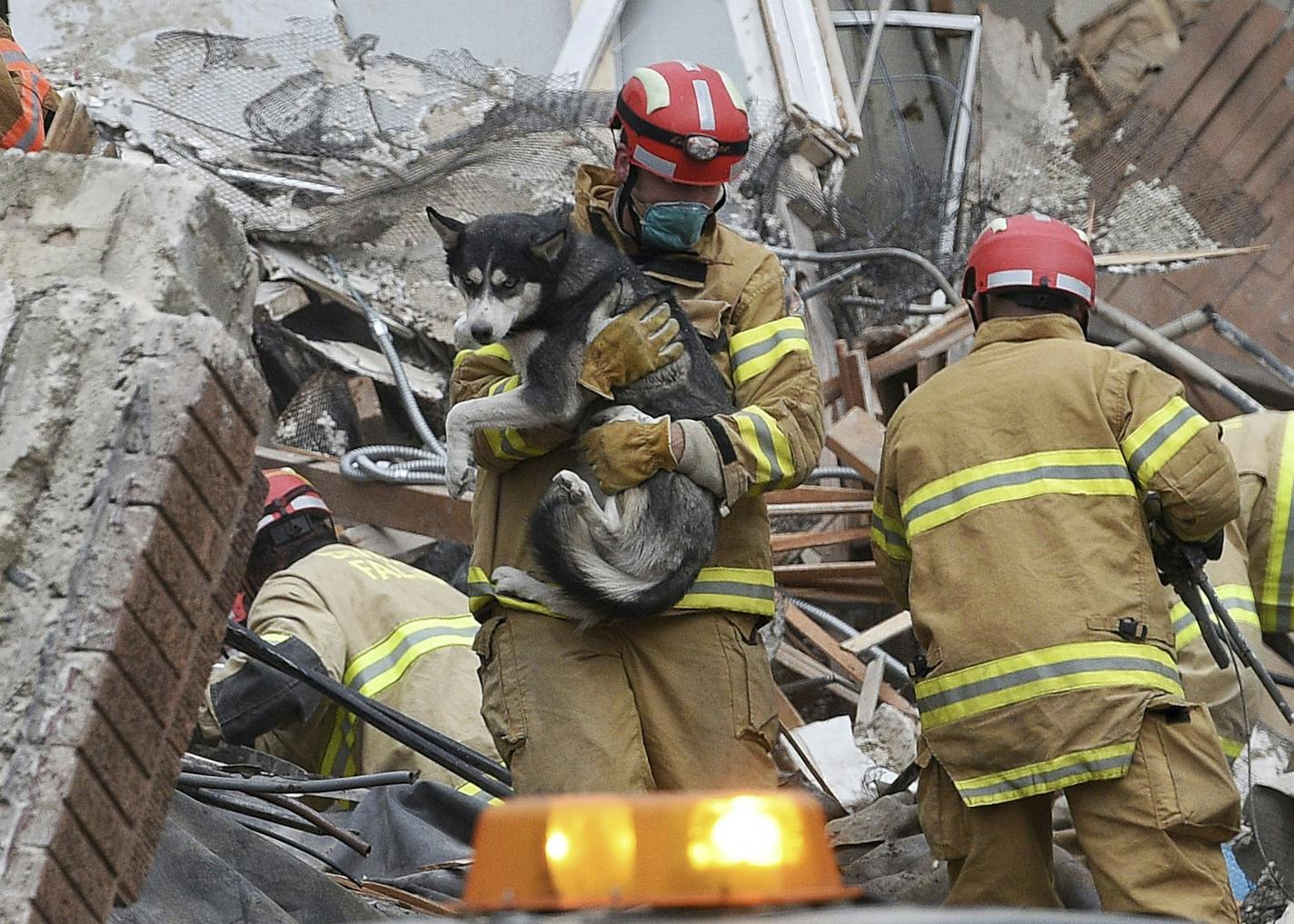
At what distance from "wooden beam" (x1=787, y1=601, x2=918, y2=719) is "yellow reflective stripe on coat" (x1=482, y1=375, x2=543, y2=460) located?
3.58 metres

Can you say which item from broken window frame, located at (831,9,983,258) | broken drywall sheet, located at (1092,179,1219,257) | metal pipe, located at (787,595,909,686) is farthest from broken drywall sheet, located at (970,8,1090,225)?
metal pipe, located at (787,595,909,686)

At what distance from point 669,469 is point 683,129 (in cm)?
85

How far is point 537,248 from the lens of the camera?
12.8 feet

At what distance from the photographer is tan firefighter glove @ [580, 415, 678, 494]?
3.70m

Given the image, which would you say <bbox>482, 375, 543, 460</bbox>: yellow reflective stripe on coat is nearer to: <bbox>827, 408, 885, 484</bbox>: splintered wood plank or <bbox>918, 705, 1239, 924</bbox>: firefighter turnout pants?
<bbox>918, 705, 1239, 924</bbox>: firefighter turnout pants

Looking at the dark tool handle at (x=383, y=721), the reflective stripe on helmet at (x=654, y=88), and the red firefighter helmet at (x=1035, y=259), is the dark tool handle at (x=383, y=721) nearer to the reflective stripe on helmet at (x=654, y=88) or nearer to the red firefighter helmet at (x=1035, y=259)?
the reflective stripe on helmet at (x=654, y=88)

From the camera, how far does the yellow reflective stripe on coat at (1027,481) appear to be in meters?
3.78

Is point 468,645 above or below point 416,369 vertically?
above

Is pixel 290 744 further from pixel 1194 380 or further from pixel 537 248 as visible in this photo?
pixel 1194 380

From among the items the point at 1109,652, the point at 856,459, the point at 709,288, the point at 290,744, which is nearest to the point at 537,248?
the point at 709,288

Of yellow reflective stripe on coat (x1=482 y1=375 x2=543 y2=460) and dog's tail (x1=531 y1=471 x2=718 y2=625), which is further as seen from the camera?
yellow reflective stripe on coat (x1=482 y1=375 x2=543 y2=460)

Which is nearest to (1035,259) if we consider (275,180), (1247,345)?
(1247,345)

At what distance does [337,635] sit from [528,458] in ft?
4.42

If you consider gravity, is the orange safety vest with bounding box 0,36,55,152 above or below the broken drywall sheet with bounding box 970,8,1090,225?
above
